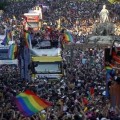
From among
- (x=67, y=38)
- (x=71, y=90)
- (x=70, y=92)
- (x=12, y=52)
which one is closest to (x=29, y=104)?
(x=70, y=92)

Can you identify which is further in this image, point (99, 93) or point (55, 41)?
point (55, 41)

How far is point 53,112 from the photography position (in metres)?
18.3

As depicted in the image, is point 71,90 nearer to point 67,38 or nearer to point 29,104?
point 29,104

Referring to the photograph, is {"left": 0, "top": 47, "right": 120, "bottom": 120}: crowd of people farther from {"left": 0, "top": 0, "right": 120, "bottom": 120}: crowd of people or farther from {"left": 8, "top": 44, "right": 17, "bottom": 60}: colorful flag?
{"left": 8, "top": 44, "right": 17, "bottom": 60}: colorful flag

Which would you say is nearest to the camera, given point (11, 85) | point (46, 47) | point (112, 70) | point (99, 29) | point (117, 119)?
point (117, 119)

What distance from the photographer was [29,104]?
1772 cm

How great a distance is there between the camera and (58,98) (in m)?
21.5

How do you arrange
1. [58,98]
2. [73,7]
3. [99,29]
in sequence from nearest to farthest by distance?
[58,98] < [99,29] < [73,7]

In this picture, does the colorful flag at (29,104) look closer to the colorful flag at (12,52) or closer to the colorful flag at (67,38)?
the colorful flag at (12,52)

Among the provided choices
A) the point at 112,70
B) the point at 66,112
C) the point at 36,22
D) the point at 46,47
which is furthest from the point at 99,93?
the point at 36,22

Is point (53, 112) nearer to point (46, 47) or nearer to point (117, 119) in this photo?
point (117, 119)

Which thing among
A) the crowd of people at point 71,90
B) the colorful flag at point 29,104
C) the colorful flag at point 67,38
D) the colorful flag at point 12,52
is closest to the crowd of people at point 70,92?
the crowd of people at point 71,90

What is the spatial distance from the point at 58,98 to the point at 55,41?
34.2 ft

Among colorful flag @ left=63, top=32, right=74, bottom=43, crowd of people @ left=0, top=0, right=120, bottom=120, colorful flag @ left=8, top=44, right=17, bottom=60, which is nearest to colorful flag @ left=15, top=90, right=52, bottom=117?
crowd of people @ left=0, top=0, right=120, bottom=120
